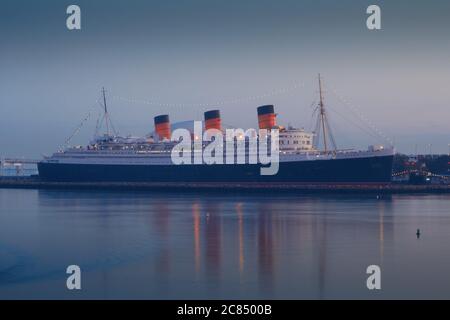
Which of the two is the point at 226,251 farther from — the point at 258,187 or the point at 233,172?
the point at 233,172

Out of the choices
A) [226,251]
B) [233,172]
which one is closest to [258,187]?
[233,172]

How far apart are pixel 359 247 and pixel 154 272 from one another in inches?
249

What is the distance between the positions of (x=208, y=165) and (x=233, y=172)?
200 cm

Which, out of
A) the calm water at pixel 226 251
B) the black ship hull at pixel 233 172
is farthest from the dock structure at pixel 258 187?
the calm water at pixel 226 251

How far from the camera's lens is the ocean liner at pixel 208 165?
1731 inches

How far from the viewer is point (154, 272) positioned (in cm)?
1593

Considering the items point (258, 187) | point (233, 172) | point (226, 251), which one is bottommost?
point (258, 187)

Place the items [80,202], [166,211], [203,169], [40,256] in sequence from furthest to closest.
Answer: [203,169]
[80,202]
[166,211]
[40,256]

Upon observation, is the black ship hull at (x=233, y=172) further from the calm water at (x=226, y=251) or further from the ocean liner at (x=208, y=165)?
the calm water at (x=226, y=251)

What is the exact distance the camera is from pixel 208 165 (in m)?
48.7
